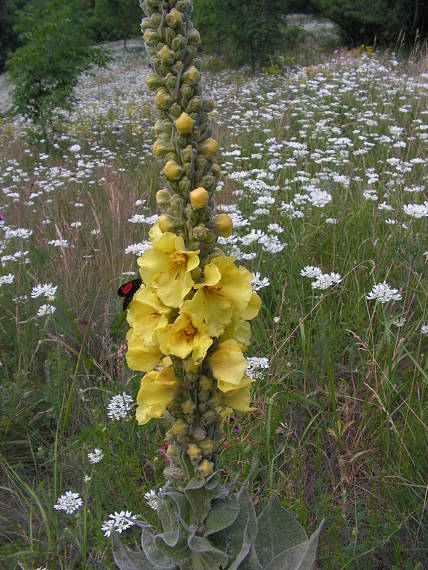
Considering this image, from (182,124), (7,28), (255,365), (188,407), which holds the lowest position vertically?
(7,28)

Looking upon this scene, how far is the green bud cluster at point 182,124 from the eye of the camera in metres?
1.29

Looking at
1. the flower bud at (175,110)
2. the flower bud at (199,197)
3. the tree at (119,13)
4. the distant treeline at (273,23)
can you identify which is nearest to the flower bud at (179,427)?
the flower bud at (199,197)

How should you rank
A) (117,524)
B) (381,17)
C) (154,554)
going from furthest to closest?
(381,17)
(117,524)
(154,554)

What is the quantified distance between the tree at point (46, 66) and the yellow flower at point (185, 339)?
895cm

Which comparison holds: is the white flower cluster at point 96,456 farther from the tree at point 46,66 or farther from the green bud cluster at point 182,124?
the tree at point 46,66

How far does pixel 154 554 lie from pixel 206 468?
361 millimetres

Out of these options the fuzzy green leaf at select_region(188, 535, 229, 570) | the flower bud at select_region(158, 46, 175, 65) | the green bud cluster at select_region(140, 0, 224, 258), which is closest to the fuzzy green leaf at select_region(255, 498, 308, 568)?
the fuzzy green leaf at select_region(188, 535, 229, 570)

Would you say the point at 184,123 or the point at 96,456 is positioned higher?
the point at 184,123

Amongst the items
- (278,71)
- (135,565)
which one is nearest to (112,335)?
(135,565)

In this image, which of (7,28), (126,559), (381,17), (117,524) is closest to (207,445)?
(126,559)

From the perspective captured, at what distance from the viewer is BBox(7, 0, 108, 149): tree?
9633 mm

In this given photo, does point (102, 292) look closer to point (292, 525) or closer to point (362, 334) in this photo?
point (362, 334)

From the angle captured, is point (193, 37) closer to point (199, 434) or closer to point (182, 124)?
point (182, 124)

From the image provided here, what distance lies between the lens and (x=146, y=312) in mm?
1395
